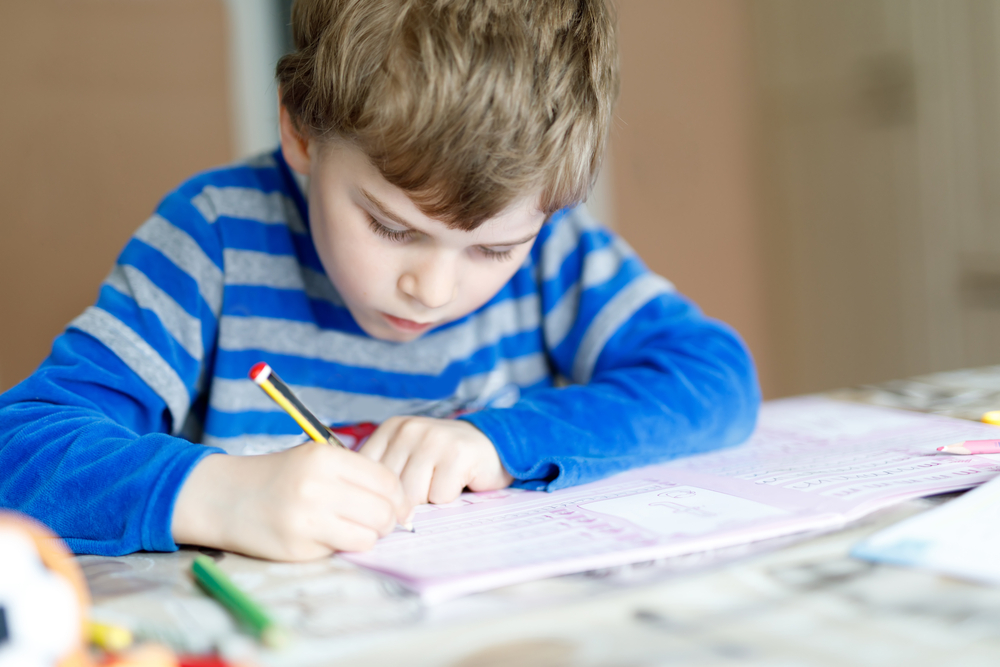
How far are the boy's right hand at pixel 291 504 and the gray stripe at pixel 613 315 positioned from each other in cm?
35

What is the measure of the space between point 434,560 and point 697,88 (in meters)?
1.79

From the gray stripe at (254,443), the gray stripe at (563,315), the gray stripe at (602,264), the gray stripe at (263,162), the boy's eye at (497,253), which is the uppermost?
the gray stripe at (263,162)

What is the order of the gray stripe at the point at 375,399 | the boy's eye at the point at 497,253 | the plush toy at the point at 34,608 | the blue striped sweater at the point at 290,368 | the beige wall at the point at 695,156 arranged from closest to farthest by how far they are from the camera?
the plush toy at the point at 34,608 < the blue striped sweater at the point at 290,368 < the boy's eye at the point at 497,253 < the gray stripe at the point at 375,399 < the beige wall at the point at 695,156

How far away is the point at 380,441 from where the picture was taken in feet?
1.79

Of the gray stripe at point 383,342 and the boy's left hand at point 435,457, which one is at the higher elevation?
the gray stripe at point 383,342

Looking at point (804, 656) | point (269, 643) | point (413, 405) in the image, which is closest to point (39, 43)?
point (413, 405)

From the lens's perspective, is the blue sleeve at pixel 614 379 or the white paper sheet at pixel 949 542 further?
the blue sleeve at pixel 614 379

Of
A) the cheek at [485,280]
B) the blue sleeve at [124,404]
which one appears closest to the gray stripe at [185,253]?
the blue sleeve at [124,404]

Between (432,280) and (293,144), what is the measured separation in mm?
207

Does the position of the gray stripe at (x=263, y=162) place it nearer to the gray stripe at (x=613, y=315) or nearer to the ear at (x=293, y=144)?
the ear at (x=293, y=144)

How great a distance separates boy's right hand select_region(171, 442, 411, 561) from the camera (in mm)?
Result: 426

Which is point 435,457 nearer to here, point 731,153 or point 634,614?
point 634,614

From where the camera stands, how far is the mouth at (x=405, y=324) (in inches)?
26.3

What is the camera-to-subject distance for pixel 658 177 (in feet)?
6.47
